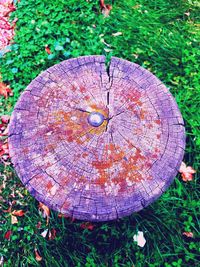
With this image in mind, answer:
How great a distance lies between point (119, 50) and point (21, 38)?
3.89ft

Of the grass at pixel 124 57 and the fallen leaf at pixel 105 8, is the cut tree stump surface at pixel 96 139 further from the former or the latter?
the fallen leaf at pixel 105 8

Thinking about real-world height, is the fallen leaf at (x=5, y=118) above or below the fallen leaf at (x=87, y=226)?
above

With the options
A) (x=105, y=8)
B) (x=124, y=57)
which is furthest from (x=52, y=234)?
(x=105, y=8)

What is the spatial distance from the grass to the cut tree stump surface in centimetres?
87

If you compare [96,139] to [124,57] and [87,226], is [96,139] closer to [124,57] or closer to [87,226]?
[87,226]

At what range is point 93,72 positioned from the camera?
231 centimetres

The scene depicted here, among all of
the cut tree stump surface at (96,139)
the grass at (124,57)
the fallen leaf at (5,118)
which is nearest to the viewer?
the cut tree stump surface at (96,139)

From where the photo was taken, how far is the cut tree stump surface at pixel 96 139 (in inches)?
75.2

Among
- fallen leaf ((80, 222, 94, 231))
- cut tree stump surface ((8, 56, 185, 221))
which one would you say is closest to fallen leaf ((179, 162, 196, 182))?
cut tree stump surface ((8, 56, 185, 221))

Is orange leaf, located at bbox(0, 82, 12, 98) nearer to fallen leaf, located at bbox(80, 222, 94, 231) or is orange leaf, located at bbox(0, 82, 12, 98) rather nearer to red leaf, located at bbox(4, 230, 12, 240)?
red leaf, located at bbox(4, 230, 12, 240)

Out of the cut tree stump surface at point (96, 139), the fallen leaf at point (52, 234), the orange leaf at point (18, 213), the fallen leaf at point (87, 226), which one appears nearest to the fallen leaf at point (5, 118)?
the orange leaf at point (18, 213)

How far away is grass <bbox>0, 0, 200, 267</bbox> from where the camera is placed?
8.55 ft

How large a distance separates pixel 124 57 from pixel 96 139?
1.76 meters

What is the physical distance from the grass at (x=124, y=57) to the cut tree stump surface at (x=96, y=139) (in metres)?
0.87
